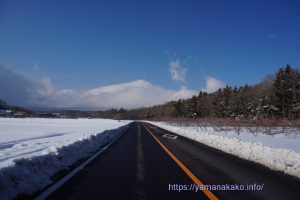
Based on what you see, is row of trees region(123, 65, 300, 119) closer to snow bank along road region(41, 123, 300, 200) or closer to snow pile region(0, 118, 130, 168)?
snow pile region(0, 118, 130, 168)

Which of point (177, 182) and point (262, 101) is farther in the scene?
point (262, 101)

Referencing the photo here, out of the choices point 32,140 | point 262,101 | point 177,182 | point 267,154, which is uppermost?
point 262,101

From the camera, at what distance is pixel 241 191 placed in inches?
281

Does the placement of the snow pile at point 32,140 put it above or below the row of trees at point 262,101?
below

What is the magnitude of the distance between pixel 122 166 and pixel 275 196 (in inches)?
212

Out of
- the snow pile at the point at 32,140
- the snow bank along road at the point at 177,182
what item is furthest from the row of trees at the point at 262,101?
the snow bank along road at the point at 177,182

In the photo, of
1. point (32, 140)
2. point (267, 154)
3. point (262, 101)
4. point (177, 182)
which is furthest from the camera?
point (262, 101)

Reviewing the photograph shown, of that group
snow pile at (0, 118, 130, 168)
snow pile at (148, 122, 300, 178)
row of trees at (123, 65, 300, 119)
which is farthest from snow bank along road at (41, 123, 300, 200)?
row of trees at (123, 65, 300, 119)

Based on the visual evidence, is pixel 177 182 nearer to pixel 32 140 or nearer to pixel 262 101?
pixel 32 140

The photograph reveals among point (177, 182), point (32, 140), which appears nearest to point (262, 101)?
point (32, 140)

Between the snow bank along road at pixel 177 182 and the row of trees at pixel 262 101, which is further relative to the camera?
the row of trees at pixel 262 101

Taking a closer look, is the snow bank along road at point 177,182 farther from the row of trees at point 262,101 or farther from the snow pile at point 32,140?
the row of trees at point 262,101

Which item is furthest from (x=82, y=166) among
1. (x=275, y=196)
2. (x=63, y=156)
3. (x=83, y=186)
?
Answer: (x=275, y=196)

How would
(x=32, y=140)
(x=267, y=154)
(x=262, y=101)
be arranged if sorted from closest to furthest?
(x=267, y=154), (x=32, y=140), (x=262, y=101)
